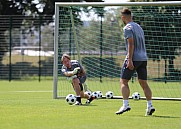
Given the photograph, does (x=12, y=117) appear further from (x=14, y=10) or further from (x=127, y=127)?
(x=14, y=10)

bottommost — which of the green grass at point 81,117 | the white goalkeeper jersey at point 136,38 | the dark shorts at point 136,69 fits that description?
the green grass at point 81,117

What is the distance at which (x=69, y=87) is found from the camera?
2180cm

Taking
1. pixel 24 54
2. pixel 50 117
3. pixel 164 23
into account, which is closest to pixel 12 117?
pixel 50 117

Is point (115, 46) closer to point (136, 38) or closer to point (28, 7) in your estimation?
point (28, 7)

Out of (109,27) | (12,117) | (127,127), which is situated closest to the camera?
(127,127)

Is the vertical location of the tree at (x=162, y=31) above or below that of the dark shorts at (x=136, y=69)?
above

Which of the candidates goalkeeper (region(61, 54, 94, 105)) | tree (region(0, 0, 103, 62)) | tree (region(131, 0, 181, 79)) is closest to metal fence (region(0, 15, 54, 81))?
tree (region(0, 0, 103, 62))

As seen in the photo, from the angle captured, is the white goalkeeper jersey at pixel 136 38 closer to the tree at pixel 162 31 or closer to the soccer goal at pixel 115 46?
the soccer goal at pixel 115 46

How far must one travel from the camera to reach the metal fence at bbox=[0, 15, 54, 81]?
3344cm

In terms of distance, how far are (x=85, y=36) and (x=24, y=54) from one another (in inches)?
421

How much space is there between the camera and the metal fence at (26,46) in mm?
33444

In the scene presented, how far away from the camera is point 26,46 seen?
37.6 metres

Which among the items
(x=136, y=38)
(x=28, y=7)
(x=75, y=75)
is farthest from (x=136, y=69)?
(x=28, y=7)

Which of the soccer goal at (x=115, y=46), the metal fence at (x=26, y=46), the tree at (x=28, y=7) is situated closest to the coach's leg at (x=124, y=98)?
the soccer goal at (x=115, y=46)
